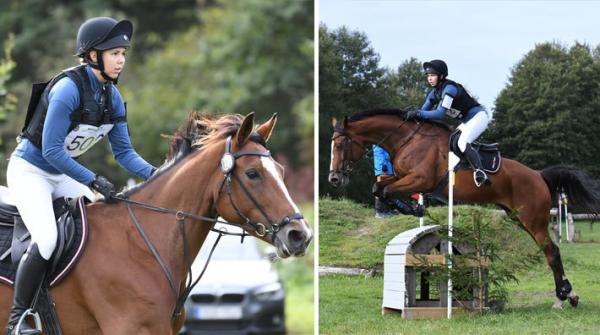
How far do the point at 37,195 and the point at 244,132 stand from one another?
0.94 meters

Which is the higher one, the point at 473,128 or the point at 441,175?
the point at 473,128

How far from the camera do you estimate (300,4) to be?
11766 millimetres

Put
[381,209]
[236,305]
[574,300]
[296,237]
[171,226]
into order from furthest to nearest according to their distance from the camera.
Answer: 1. [236,305]
2. [381,209]
3. [574,300]
4. [171,226]
5. [296,237]

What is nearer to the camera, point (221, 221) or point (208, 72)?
point (221, 221)

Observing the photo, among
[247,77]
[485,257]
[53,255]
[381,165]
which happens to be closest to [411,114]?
[381,165]

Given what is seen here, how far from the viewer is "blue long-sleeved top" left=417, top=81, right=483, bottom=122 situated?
588 cm

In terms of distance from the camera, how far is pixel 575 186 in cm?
609

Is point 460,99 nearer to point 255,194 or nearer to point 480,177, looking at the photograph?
point 480,177

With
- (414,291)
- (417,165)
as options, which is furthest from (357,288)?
(417,165)

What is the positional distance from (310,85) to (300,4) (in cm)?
110

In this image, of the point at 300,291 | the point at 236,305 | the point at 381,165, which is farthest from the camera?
the point at 300,291

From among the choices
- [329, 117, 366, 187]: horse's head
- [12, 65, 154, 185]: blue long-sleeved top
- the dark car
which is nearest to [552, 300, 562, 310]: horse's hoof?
[329, 117, 366, 187]: horse's head

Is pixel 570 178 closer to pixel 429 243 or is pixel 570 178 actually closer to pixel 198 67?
pixel 429 243

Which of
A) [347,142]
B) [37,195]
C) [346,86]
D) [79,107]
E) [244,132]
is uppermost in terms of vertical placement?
[346,86]
